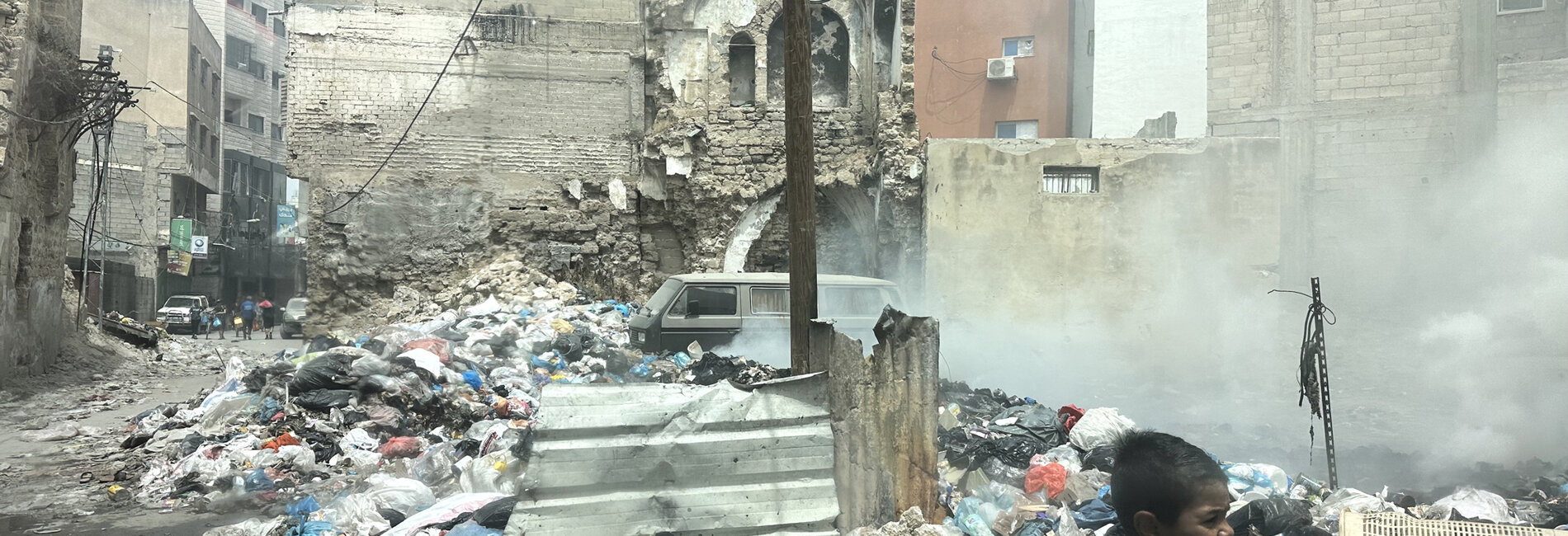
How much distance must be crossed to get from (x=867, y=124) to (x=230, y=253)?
31.1 metres

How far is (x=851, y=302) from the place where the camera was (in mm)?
9805

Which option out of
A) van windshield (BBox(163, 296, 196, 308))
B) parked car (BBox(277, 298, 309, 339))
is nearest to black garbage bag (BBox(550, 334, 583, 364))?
parked car (BBox(277, 298, 309, 339))

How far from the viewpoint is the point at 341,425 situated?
7125 mm

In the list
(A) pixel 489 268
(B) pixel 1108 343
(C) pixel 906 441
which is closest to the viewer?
(C) pixel 906 441

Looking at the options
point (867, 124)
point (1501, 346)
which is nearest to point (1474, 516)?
point (1501, 346)

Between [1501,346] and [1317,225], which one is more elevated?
[1317,225]

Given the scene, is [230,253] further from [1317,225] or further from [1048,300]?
[1317,225]

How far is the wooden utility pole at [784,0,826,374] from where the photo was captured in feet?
16.8

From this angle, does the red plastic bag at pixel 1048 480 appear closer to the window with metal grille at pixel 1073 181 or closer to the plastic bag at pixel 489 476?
the plastic bag at pixel 489 476

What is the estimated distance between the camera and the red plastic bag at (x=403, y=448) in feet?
22.2

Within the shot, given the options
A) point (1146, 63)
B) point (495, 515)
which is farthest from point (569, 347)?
point (1146, 63)

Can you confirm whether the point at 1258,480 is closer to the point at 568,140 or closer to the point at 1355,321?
the point at 1355,321

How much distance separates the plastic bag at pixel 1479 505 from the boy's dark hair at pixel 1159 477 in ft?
13.4

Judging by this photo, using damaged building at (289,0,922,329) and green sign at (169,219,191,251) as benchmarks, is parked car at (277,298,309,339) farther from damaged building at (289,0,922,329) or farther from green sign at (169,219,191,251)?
green sign at (169,219,191,251)
